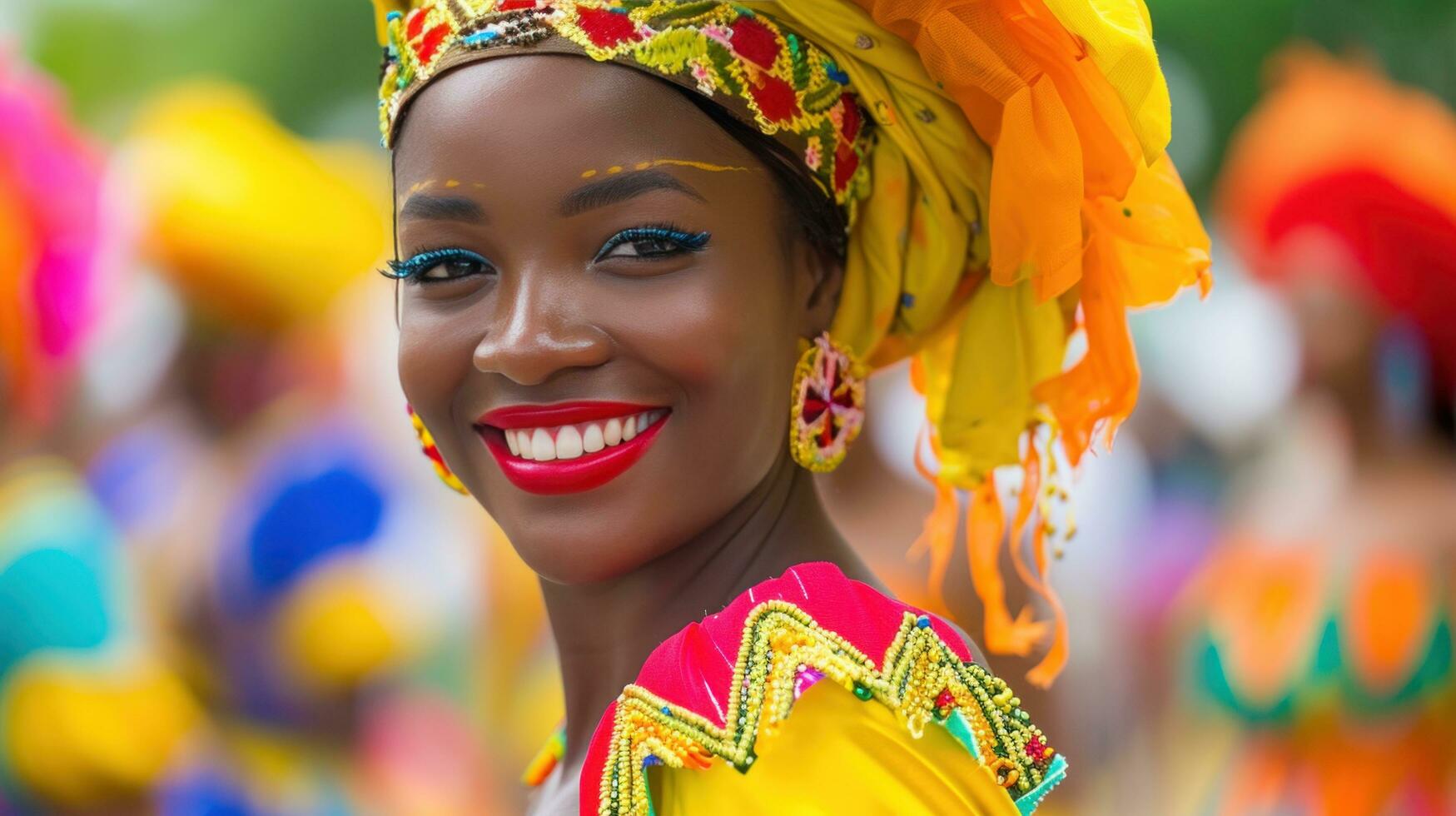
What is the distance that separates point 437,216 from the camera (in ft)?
5.74

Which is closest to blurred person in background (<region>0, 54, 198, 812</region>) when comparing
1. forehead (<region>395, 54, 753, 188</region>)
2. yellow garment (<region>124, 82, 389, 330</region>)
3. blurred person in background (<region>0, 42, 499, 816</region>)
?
blurred person in background (<region>0, 42, 499, 816</region>)

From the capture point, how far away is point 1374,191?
15.4 feet

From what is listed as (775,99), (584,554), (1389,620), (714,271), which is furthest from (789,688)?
(1389,620)

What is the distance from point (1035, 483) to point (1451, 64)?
386 cm

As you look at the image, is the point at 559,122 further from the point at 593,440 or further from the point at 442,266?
the point at 593,440

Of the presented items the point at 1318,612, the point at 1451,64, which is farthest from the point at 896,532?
the point at 1451,64

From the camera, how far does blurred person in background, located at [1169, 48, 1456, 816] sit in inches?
165

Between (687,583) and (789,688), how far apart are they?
1.47 feet

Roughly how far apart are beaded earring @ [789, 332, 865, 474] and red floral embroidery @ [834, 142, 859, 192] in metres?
0.19

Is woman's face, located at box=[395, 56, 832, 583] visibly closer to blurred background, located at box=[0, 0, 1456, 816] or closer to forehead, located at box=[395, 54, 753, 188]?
forehead, located at box=[395, 54, 753, 188]

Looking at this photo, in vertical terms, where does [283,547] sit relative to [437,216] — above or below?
below

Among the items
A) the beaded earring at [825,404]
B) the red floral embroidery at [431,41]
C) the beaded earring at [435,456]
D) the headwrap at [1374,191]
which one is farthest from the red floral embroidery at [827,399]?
the headwrap at [1374,191]

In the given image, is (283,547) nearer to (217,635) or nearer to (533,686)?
(217,635)

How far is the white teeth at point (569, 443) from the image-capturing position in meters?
1.72
